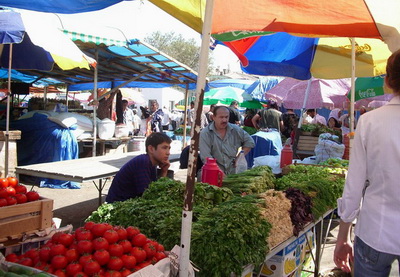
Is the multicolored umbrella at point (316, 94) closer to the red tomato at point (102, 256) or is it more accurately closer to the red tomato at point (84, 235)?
the red tomato at point (84, 235)

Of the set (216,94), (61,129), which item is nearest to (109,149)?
(61,129)

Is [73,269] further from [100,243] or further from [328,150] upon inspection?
[328,150]

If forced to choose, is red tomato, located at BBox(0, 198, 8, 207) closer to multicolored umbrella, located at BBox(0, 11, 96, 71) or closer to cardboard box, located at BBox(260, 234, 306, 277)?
cardboard box, located at BBox(260, 234, 306, 277)

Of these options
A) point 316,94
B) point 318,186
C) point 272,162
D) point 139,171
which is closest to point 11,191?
point 139,171

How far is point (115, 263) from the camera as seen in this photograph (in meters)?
2.11

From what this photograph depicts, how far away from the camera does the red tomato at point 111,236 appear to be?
88.2 inches

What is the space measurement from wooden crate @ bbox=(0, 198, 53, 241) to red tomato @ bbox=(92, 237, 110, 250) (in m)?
1.17

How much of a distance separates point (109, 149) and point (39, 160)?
93.7 inches

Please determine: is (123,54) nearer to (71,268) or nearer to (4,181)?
(4,181)

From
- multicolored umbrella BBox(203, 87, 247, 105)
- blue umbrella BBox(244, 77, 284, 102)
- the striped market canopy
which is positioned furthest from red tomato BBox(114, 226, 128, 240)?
multicolored umbrella BBox(203, 87, 247, 105)

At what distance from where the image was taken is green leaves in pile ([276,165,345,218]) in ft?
12.6

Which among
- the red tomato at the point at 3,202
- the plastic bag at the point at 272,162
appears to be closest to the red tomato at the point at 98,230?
the red tomato at the point at 3,202

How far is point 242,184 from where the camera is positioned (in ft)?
13.0

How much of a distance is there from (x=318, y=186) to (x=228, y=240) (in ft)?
6.40
